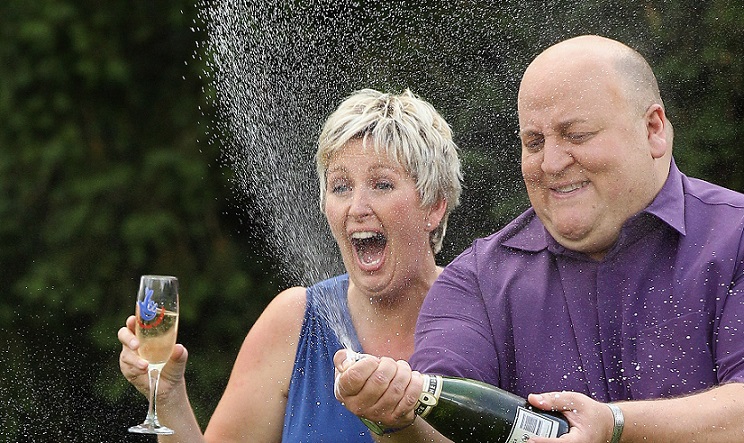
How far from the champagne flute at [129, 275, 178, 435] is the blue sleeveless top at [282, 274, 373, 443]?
1.24 feet

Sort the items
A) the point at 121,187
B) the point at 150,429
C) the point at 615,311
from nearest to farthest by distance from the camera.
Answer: the point at 615,311, the point at 150,429, the point at 121,187

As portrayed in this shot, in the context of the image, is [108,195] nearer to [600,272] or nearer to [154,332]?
[154,332]

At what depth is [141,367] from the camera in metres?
2.69

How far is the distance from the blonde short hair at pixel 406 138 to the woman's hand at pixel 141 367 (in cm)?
62

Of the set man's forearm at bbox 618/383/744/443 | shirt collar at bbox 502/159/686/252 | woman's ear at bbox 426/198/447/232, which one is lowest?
man's forearm at bbox 618/383/744/443

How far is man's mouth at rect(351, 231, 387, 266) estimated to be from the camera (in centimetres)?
288

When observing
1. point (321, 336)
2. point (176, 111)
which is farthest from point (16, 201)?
point (321, 336)

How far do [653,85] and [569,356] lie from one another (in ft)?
2.05

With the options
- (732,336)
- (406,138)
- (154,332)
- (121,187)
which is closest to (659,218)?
(732,336)

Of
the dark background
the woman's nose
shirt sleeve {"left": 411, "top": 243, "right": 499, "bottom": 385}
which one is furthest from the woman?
the dark background

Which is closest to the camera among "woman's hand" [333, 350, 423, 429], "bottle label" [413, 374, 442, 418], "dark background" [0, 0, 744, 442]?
"woman's hand" [333, 350, 423, 429]

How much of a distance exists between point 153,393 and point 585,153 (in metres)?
1.22

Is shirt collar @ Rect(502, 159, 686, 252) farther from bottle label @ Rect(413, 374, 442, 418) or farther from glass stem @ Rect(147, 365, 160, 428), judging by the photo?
glass stem @ Rect(147, 365, 160, 428)

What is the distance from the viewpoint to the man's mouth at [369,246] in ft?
9.45
